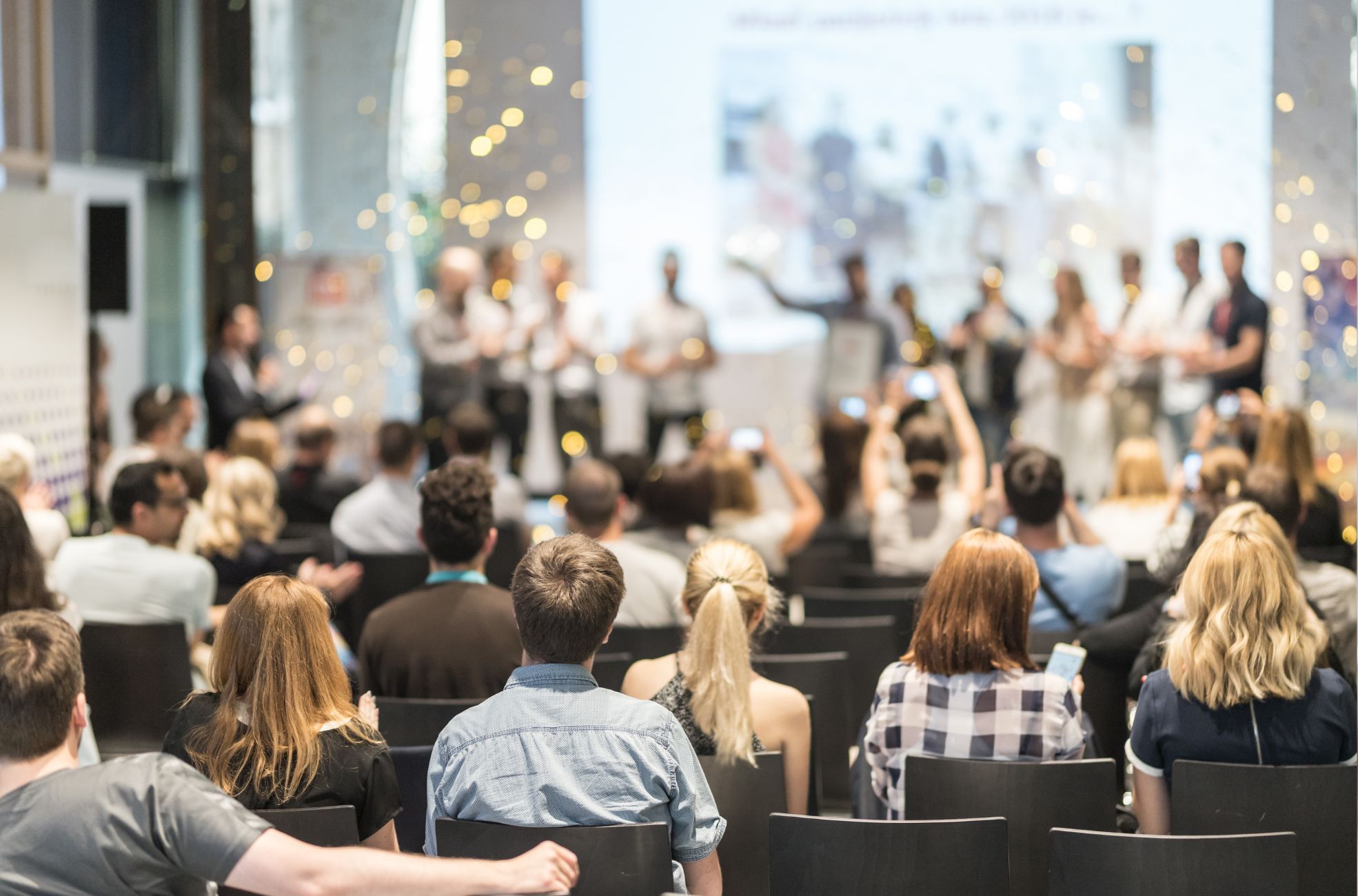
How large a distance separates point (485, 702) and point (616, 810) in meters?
0.29

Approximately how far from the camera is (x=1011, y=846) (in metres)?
2.78

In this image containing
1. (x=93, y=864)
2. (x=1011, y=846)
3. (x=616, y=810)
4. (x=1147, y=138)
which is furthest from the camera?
(x=1147, y=138)

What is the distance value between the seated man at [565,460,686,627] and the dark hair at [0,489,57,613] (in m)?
1.48

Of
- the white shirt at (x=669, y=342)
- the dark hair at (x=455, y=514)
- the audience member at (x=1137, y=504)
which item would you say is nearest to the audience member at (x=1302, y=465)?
the audience member at (x=1137, y=504)

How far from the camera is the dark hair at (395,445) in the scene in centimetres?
530

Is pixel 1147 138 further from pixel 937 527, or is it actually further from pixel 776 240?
pixel 937 527

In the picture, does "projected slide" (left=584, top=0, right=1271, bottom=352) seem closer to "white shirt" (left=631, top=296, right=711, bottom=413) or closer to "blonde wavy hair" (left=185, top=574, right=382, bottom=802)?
"white shirt" (left=631, top=296, right=711, bottom=413)

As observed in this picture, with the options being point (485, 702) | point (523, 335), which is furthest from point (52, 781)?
point (523, 335)

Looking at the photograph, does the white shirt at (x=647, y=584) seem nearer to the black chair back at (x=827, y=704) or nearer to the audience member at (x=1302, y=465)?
the black chair back at (x=827, y=704)

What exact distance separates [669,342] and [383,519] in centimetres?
367

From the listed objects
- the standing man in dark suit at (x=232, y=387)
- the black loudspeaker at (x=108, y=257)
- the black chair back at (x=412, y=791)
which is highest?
the black loudspeaker at (x=108, y=257)

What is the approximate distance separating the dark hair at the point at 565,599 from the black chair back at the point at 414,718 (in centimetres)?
83

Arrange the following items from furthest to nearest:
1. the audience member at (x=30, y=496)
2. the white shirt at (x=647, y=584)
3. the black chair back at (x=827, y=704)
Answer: the audience member at (x=30, y=496) < the white shirt at (x=647, y=584) < the black chair back at (x=827, y=704)

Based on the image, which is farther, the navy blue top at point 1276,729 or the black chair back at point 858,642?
the black chair back at point 858,642
